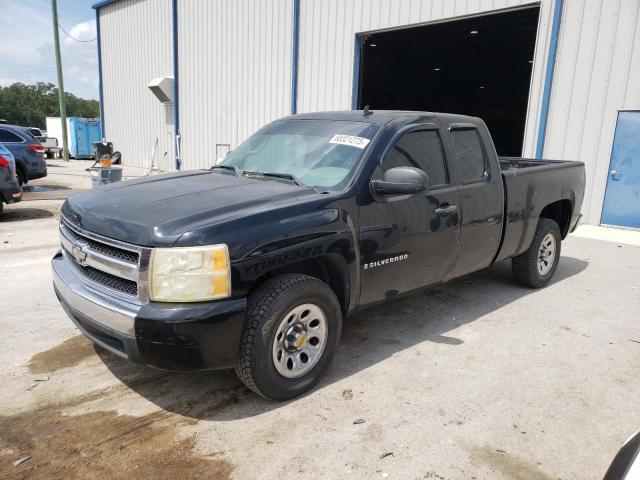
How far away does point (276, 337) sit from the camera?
9.75ft

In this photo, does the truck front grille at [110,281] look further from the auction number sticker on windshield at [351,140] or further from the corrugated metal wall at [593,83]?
the corrugated metal wall at [593,83]

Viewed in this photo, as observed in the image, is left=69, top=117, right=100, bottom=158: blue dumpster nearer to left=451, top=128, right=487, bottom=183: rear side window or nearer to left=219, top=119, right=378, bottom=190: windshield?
left=219, top=119, right=378, bottom=190: windshield

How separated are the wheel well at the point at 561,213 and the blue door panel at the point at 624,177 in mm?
4607

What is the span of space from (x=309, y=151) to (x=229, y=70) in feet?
48.4

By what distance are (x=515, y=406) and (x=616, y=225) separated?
8.01 m

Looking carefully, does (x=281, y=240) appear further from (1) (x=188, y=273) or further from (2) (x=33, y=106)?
(2) (x=33, y=106)

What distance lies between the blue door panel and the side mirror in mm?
7901

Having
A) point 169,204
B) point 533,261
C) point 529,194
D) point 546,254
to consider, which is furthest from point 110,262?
point 546,254

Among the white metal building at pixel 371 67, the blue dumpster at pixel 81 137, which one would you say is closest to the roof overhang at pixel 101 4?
the white metal building at pixel 371 67

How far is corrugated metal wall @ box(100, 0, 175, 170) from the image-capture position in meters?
21.1

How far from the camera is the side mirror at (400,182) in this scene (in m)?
3.36

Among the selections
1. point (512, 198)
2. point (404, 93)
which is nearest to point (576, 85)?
point (512, 198)

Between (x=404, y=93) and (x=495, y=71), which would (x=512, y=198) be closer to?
(x=495, y=71)

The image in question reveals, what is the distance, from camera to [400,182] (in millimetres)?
3365
